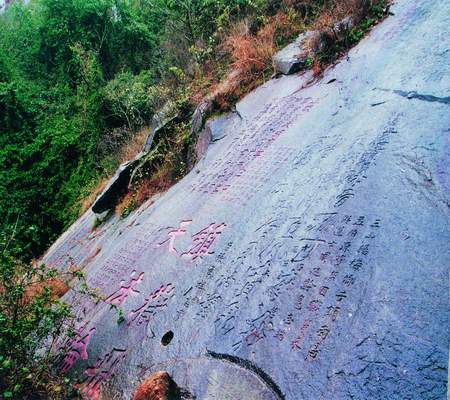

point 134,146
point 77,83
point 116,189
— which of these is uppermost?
point 77,83

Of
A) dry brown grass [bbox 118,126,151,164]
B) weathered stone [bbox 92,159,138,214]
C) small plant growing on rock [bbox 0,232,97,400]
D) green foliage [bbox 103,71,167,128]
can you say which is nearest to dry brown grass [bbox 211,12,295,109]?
weathered stone [bbox 92,159,138,214]

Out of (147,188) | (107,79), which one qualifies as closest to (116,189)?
(147,188)

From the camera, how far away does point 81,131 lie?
8.65 m

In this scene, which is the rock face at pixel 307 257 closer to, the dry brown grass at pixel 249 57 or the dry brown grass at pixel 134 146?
the dry brown grass at pixel 249 57

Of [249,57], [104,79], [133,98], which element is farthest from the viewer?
[104,79]

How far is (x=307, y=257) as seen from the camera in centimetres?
244

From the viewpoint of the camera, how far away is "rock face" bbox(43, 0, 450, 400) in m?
1.87

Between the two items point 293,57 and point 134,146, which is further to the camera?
point 134,146

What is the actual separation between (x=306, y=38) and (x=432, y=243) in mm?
4243

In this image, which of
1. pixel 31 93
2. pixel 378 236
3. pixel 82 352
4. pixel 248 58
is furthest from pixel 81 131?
pixel 378 236

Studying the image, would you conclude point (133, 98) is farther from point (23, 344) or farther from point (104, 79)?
point (23, 344)

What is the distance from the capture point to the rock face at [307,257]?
187 cm

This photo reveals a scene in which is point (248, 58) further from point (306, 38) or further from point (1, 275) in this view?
point (1, 275)

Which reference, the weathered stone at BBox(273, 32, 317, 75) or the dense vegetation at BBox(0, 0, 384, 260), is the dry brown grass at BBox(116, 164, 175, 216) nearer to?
the dense vegetation at BBox(0, 0, 384, 260)
